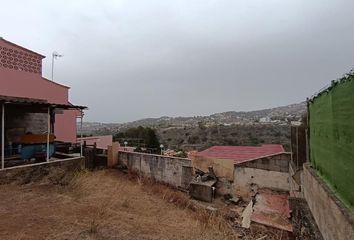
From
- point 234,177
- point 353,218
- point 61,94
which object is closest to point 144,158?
point 234,177

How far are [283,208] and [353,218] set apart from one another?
8051 millimetres

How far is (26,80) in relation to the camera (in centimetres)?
1798

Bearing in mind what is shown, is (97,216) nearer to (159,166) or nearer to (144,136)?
(159,166)

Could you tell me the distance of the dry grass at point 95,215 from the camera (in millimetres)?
6305

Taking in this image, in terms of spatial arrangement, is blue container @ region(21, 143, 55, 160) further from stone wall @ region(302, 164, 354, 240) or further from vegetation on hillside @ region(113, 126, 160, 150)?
vegetation on hillside @ region(113, 126, 160, 150)

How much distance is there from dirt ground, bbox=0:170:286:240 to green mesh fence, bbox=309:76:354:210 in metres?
2.87

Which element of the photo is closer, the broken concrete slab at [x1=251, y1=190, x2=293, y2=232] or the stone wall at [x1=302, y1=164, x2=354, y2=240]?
the stone wall at [x1=302, y1=164, x2=354, y2=240]

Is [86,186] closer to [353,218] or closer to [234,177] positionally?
[234,177]

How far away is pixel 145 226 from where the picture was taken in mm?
7227

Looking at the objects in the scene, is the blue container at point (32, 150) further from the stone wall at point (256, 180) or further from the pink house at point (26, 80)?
the stone wall at point (256, 180)

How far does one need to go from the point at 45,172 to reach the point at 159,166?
5.96 m

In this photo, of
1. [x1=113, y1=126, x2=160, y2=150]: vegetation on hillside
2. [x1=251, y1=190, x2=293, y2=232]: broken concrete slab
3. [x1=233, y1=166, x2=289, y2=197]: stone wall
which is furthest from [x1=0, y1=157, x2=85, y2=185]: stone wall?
[x1=113, y1=126, x2=160, y2=150]: vegetation on hillside

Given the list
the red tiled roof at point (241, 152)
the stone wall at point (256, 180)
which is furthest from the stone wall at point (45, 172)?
the stone wall at point (256, 180)

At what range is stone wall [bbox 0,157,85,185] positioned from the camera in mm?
10195
